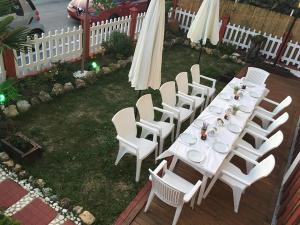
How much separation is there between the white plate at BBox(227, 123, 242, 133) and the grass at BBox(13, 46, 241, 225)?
1.58 meters

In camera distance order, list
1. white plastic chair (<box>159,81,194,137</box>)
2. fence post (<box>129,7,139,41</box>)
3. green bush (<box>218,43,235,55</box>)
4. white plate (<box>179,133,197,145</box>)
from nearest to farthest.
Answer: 1. white plate (<box>179,133,197,145</box>)
2. white plastic chair (<box>159,81,194,137</box>)
3. fence post (<box>129,7,139,41</box>)
4. green bush (<box>218,43,235,55</box>)

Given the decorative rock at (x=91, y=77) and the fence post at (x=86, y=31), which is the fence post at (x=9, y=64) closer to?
the decorative rock at (x=91, y=77)

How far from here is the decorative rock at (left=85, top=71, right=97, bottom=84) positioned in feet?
24.2

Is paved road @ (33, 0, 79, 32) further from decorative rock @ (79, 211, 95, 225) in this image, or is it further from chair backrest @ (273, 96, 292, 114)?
chair backrest @ (273, 96, 292, 114)

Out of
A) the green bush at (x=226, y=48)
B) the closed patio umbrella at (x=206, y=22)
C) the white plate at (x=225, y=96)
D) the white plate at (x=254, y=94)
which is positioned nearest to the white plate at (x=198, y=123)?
the white plate at (x=225, y=96)

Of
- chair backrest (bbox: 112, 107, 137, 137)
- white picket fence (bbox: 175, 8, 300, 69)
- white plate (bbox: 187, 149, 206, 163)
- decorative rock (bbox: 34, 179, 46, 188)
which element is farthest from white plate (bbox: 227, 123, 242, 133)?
white picket fence (bbox: 175, 8, 300, 69)

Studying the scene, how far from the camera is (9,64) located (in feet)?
20.6

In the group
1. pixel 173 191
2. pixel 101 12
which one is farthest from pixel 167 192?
pixel 101 12

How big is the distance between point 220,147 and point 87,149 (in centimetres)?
248

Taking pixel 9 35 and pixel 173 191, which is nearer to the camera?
pixel 173 191

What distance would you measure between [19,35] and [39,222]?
2760 mm

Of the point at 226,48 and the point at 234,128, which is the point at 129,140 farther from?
the point at 226,48

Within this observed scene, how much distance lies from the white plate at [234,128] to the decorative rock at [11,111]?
4249 mm

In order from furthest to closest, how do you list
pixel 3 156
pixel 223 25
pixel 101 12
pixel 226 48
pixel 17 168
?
pixel 223 25 < pixel 226 48 < pixel 101 12 < pixel 3 156 < pixel 17 168
